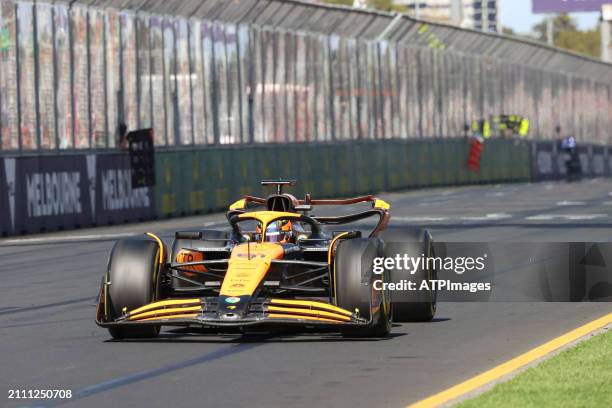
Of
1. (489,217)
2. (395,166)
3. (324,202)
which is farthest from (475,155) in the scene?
(324,202)

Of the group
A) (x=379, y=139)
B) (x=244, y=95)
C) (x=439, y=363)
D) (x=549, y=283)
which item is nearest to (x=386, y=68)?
(x=379, y=139)

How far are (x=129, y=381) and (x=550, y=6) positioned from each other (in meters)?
20.2

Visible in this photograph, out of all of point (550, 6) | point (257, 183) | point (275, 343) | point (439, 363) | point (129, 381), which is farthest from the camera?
point (257, 183)

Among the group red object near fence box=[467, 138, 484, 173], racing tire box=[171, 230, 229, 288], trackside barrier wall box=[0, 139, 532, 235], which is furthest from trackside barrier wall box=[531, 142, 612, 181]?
racing tire box=[171, 230, 229, 288]

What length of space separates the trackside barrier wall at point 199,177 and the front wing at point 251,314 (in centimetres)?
2227

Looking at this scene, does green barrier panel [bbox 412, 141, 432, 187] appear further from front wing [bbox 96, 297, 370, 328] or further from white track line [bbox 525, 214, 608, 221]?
front wing [bbox 96, 297, 370, 328]

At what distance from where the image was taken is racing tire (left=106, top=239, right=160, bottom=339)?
1330 cm

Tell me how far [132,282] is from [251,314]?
1.01 metres

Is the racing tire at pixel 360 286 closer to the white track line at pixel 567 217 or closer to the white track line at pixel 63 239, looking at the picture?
the white track line at pixel 63 239

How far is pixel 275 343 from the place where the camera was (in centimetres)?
1323

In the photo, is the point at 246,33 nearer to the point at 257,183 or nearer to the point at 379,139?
the point at 257,183

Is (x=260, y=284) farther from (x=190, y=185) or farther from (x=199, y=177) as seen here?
(x=199, y=177)

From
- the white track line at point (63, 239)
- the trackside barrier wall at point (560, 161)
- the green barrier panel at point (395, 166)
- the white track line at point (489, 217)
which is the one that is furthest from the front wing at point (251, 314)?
the trackside barrier wall at point (560, 161)

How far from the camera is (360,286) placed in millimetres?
13055
